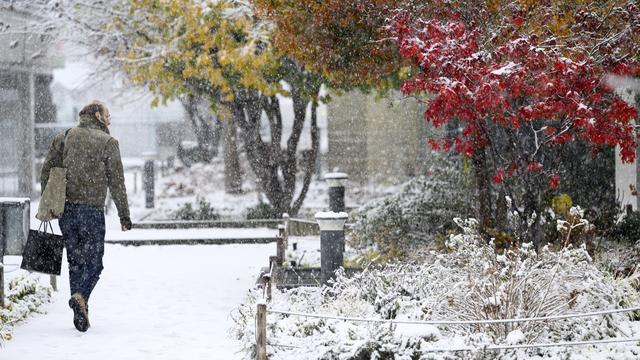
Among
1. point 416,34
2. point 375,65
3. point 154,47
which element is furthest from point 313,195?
point 416,34

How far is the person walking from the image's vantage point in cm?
945

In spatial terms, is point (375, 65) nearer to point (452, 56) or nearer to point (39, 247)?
point (452, 56)

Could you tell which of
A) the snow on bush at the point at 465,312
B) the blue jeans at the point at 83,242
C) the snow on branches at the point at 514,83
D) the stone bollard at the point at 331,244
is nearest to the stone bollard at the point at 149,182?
the stone bollard at the point at 331,244

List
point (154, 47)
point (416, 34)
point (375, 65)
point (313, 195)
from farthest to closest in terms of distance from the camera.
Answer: point (313, 195) → point (154, 47) → point (375, 65) → point (416, 34)

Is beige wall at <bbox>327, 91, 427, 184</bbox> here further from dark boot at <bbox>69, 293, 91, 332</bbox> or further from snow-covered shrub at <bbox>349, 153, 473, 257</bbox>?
dark boot at <bbox>69, 293, 91, 332</bbox>

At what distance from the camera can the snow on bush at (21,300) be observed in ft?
31.0

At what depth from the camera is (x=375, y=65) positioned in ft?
42.9

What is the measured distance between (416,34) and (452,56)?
1006 millimetres

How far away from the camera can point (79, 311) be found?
9336 millimetres

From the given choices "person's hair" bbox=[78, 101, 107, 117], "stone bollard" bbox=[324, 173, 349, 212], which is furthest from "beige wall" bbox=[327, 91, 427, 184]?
"person's hair" bbox=[78, 101, 107, 117]

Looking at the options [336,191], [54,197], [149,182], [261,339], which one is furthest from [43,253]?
[149,182]

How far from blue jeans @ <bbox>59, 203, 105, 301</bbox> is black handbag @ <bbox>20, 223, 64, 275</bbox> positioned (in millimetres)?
231

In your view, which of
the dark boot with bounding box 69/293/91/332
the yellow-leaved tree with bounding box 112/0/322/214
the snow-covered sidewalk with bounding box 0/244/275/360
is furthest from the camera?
the yellow-leaved tree with bounding box 112/0/322/214

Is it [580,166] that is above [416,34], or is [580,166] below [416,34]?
below
